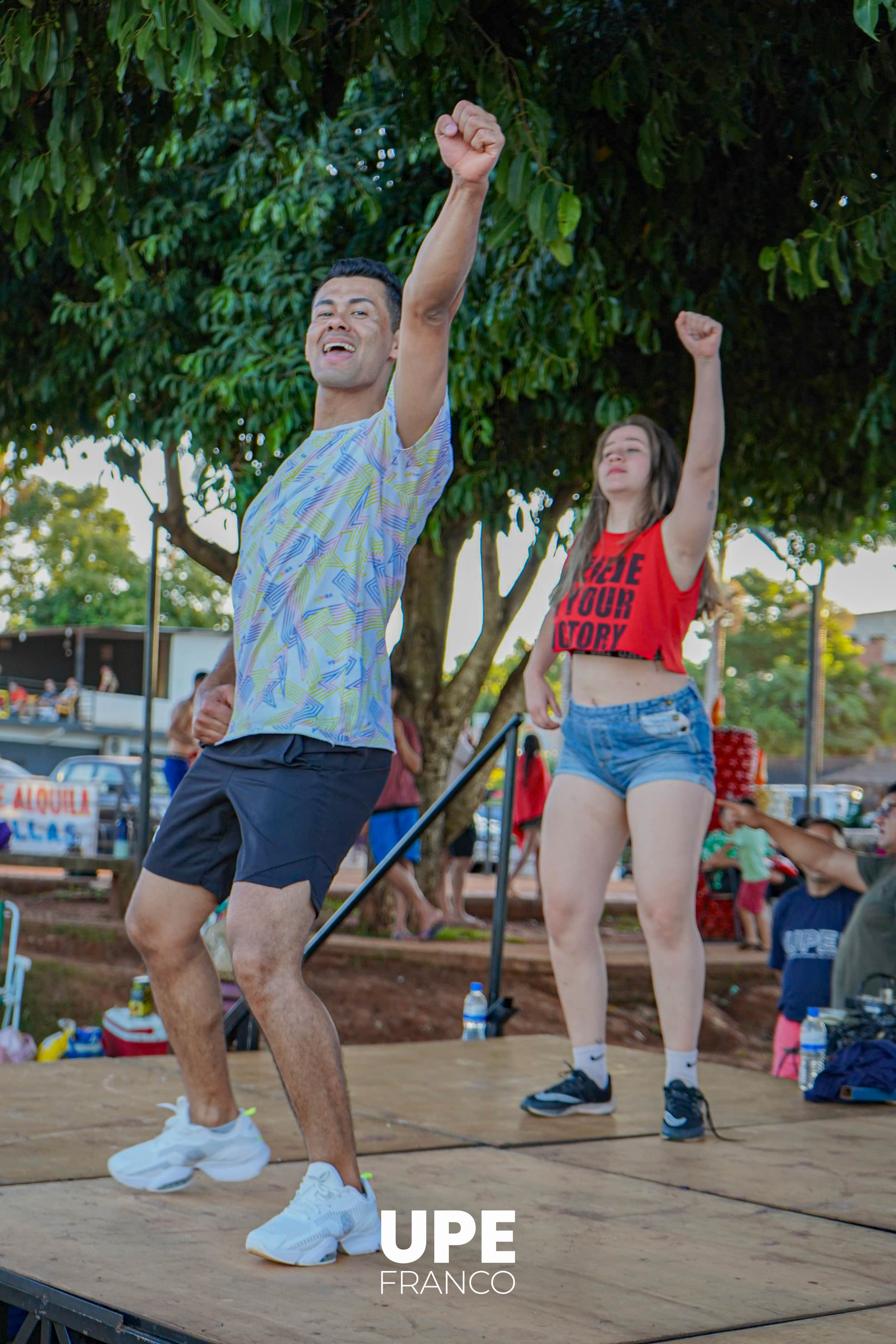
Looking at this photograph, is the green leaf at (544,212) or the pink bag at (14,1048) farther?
the pink bag at (14,1048)

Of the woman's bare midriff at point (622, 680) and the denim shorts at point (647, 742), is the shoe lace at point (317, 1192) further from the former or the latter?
the woman's bare midriff at point (622, 680)

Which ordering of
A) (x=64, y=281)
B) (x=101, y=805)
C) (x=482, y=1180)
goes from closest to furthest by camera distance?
(x=482, y=1180) → (x=64, y=281) → (x=101, y=805)

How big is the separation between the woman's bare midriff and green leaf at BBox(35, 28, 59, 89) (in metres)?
2.03

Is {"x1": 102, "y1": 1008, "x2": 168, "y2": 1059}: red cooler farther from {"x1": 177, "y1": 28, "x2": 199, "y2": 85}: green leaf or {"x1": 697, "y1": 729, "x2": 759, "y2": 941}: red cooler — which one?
{"x1": 697, "y1": 729, "x2": 759, "y2": 941}: red cooler

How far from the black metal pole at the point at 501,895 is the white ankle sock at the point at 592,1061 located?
1358mm

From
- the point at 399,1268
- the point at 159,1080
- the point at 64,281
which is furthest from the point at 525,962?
the point at 399,1268

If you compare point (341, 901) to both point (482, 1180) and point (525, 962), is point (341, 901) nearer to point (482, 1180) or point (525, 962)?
point (525, 962)

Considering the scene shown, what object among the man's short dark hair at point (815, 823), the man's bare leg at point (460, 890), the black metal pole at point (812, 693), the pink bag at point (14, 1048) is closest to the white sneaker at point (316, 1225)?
the pink bag at point (14, 1048)

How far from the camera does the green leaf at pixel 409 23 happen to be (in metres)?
3.86

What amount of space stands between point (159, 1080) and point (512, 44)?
132 inches

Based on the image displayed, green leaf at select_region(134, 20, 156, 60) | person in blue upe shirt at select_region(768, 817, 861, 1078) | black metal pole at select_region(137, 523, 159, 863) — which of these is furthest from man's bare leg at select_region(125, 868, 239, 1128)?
black metal pole at select_region(137, 523, 159, 863)

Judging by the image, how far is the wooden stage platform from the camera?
2369mm

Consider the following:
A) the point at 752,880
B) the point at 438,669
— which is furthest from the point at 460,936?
the point at 752,880

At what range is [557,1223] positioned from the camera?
302 centimetres
